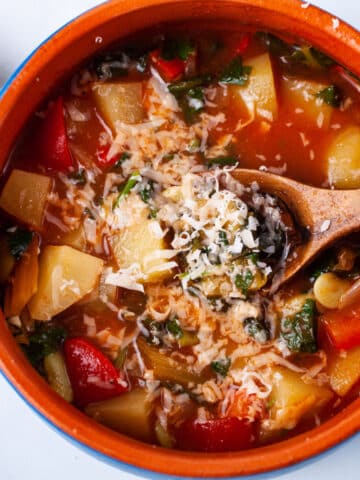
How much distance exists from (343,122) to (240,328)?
785 millimetres

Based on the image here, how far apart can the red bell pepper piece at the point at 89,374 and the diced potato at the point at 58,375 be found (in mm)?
19

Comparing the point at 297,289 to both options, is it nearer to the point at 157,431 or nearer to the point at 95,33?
the point at 157,431

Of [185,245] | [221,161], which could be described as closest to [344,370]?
[185,245]

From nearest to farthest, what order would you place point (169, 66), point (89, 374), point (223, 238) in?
point (223, 238)
point (89, 374)
point (169, 66)

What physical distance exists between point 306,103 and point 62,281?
1015 mm

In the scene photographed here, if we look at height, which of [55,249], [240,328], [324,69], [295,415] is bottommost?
[295,415]

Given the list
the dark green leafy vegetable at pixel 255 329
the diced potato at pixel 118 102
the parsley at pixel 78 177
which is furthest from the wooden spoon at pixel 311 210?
the parsley at pixel 78 177

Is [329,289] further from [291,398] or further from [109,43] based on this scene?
[109,43]

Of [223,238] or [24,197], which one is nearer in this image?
[223,238]

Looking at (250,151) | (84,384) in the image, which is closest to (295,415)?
(84,384)

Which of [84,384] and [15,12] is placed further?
[15,12]

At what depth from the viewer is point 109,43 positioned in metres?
2.92

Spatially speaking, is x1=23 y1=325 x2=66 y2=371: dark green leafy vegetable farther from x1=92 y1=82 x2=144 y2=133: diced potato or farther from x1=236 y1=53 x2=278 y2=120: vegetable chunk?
x1=236 y1=53 x2=278 y2=120: vegetable chunk

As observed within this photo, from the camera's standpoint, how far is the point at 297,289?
2947mm
